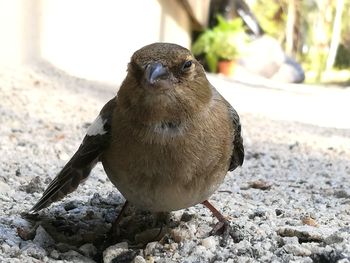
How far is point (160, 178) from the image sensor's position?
7.55 feet

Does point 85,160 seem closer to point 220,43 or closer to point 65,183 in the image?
point 65,183

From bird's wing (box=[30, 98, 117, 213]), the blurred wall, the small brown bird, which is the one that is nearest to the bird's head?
the small brown bird

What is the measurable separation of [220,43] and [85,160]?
534 inches

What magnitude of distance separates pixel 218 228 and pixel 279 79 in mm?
15341

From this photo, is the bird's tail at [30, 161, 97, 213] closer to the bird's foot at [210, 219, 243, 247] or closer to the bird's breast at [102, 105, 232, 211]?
the bird's breast at [102, 105, 232, 211]

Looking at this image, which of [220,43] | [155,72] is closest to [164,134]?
[155,72]

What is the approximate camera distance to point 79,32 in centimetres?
835

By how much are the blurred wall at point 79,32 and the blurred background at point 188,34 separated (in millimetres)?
11

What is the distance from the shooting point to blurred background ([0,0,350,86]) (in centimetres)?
700

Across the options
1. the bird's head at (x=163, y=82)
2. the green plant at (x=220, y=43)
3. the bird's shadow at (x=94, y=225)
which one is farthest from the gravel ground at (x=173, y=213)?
the green plant at (x=220, y=43)

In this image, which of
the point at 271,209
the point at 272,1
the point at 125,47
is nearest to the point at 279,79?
the point at 125,47

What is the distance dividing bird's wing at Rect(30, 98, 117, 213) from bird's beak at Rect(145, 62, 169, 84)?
35cm

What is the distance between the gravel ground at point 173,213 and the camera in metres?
2.37

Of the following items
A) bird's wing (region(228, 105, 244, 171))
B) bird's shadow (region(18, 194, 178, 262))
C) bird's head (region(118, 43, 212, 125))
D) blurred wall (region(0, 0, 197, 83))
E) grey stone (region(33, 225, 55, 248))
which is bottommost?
blurred wall (region(0, 0, 197, 83))
